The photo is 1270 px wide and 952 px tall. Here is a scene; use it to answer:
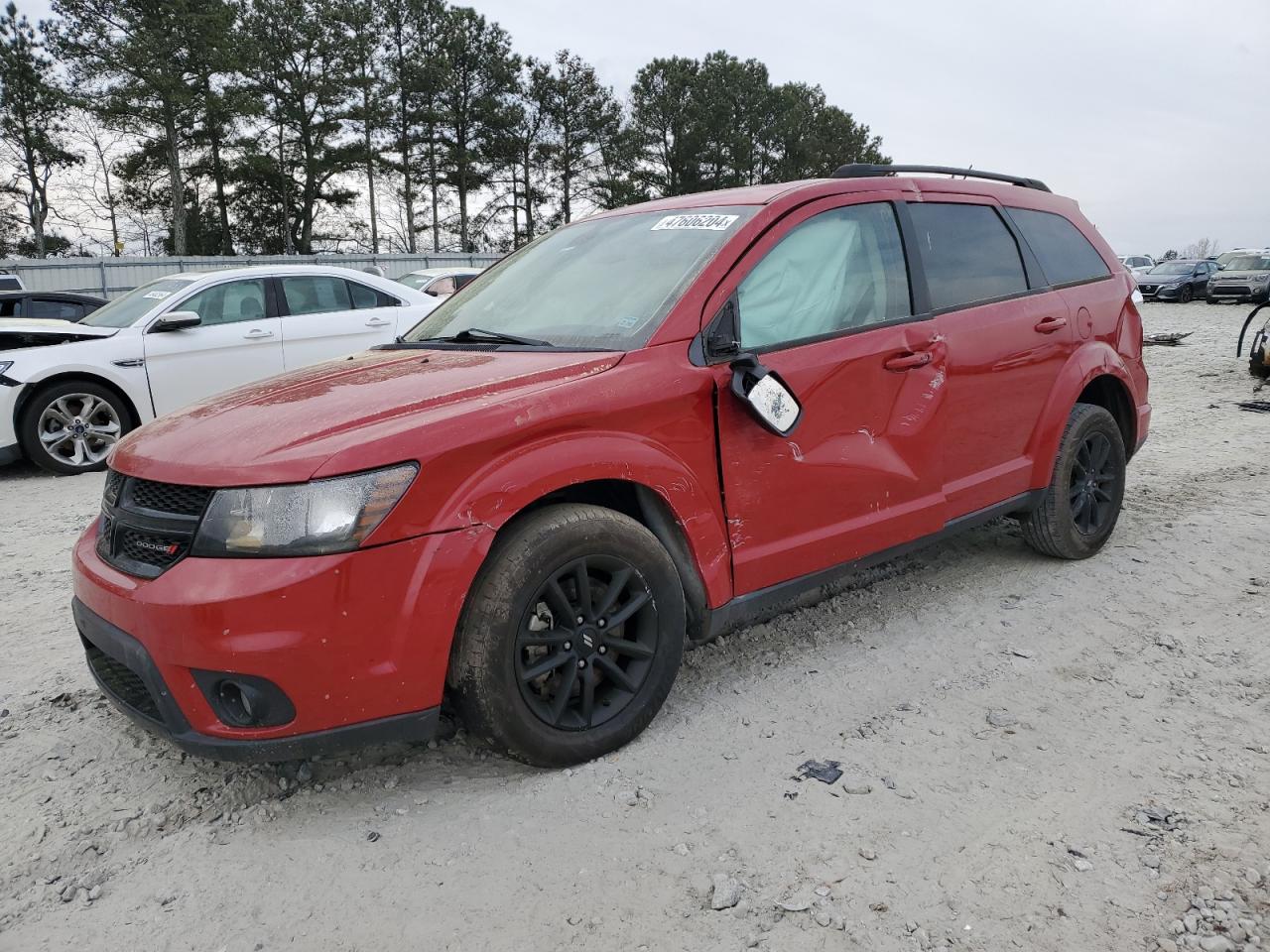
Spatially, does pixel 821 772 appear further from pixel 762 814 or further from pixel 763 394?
pixel 763 394

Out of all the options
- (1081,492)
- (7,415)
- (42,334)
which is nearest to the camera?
(1081,492)

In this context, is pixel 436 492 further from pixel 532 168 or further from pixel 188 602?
pixel 532 168

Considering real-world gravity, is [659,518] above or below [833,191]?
below

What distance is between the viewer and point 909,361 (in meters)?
3.47

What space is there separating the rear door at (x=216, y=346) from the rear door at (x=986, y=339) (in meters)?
5.72

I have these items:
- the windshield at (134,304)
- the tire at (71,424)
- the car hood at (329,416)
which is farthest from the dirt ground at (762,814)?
the windshield at (134,304)

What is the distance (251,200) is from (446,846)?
42.4 metres

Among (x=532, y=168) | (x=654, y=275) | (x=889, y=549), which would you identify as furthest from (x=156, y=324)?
A: (x=532, y=168)

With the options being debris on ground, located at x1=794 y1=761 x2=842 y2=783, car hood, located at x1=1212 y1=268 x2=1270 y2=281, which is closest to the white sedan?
debris on ground, located at x1=794 y1=761 x2=842 y2=783

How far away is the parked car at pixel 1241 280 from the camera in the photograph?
28.8 meters

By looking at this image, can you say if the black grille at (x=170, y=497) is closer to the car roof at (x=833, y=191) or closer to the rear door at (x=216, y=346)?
the car roof at (x=833, y=191)

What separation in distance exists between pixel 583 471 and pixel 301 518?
767mm

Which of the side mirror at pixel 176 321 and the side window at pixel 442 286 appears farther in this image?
the side window at pixel 442 286

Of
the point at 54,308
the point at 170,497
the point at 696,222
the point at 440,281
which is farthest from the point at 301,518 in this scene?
the point at 440,281
